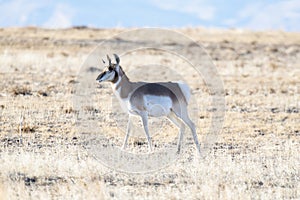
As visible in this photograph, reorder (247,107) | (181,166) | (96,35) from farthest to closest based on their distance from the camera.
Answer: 1. (96,35)
2. (247,107)
3. (181,166)

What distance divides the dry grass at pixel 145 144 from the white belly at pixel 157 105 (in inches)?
30.5

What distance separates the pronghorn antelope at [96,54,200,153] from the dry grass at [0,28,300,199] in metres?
0.72

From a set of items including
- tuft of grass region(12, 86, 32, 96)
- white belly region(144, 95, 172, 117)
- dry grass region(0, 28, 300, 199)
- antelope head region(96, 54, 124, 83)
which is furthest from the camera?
tuft of grass region(12, 86, 32, 96)

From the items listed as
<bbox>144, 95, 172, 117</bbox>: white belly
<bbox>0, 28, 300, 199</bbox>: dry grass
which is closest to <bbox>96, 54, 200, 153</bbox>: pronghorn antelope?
<bbox>144, 95, 172, 117</bbox>: white belly

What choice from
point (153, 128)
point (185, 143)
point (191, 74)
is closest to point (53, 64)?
point (191, 74)

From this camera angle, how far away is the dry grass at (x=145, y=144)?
951 centimetres

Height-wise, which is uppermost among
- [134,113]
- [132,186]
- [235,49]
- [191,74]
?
[235,49]

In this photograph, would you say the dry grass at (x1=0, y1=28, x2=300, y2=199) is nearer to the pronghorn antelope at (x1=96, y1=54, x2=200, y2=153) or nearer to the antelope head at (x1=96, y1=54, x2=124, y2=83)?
the pronghorn antelope at (x1=96, y1=54, x2=200, y2=153)

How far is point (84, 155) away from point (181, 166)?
1700 mm

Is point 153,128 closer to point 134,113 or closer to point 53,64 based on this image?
point 134,113

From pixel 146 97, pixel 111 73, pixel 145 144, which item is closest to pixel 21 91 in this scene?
pixel 145 144

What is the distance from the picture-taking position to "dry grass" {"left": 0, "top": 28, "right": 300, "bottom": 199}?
9508 millimetres

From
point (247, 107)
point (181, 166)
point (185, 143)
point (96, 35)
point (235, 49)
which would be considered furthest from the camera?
point (96, 35)

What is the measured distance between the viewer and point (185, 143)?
13.5 meters
